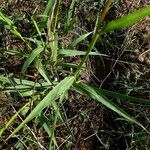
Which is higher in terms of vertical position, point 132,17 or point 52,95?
point 132,17

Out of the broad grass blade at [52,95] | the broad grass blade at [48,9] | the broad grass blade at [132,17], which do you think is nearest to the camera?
the broad grass blade at [132,17]

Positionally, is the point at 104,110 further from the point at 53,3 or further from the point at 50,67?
the point at 53,3

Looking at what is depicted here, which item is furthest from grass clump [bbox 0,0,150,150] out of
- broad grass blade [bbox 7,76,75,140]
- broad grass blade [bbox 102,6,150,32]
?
broad grass blade [bbox 102,6,150,32]

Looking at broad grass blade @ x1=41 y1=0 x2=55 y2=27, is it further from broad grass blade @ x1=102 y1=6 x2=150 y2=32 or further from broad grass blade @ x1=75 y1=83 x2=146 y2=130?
broad grass blade @ x1=102 y1=6 x2=150 y2=32

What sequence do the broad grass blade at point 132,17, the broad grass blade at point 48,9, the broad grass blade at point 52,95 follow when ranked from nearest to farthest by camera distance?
the broad grass blade at point 132,17, the broad grass blade at point 52,95, the broad grass blade at point 48,9

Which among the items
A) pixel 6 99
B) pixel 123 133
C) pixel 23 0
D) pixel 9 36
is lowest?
pixel 123 133

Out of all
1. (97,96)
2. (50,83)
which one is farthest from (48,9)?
(97,96)

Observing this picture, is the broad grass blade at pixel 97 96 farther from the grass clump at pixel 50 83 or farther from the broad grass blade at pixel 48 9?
the broad grass blade at pixel 48 9

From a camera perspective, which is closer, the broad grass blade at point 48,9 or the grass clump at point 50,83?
the grass clump at point 50,83

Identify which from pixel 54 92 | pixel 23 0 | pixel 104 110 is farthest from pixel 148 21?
pixel 54 92

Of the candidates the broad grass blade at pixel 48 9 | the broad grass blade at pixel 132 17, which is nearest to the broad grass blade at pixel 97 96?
the broad grass blade at pixel 48 9

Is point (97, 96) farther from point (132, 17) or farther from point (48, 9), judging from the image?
point (132, 17)
